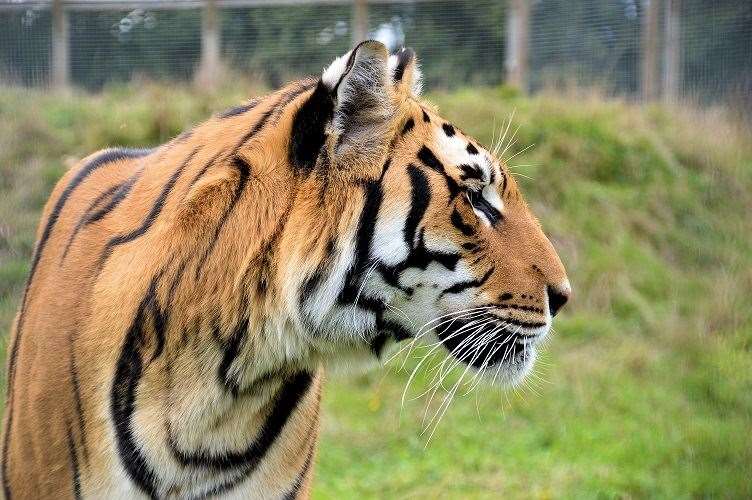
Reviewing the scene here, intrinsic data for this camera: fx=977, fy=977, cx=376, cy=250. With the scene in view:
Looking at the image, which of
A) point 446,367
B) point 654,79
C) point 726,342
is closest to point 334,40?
point 654,79

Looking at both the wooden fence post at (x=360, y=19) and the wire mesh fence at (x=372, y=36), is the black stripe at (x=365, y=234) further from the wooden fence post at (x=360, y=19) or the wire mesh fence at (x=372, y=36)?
the wooden fence post at (x=360, y=19)

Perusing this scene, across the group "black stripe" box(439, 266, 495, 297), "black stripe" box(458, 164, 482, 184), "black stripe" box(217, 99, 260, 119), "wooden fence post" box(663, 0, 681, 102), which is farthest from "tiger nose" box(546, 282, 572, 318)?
"wooden fence post" box(663, 0, 681, 102)

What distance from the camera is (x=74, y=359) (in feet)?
7.38

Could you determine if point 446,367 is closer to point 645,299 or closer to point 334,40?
point 645,299

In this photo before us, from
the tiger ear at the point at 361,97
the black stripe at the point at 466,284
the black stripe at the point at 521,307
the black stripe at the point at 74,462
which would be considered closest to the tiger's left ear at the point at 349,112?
the tiger ear at the point at 361,97

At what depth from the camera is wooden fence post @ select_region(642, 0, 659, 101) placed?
8633mm

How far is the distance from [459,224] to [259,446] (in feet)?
2.36

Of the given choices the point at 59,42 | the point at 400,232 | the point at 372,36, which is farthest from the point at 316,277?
the point at 59,42

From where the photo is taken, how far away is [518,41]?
29.2 feet

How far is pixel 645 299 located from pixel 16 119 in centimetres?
485

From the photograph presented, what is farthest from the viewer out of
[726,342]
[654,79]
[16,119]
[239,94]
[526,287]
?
[654,79]

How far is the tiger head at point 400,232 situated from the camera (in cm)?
213

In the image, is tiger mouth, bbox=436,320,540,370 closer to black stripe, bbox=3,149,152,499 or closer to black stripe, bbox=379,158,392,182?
black stripe, bbox=379,158,392,182

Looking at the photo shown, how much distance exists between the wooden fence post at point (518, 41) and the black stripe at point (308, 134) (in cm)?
697
